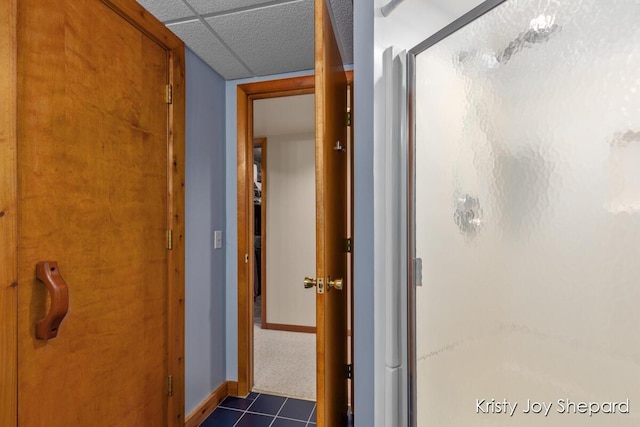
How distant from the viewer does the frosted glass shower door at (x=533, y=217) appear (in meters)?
0.49

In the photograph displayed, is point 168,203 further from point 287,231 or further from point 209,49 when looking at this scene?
point 287,231

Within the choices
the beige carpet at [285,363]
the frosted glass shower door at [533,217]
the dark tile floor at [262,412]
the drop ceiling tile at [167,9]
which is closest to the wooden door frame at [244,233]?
the dark tile floor at [262,412]

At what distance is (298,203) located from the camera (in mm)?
3199

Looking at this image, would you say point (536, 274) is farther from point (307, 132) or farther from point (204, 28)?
point (307, 132)

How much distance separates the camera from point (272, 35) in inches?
60.2

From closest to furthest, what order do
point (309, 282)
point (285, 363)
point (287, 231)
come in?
point (309, 282) < point (285, 363) < point (287, 231)

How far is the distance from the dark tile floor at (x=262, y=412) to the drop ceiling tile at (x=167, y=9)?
2134 mm

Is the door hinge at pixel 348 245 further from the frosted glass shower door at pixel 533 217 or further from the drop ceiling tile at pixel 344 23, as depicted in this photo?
the drop ceiling tile at pixel 344 23

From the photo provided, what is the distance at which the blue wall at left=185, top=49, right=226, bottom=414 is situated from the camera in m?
1.68

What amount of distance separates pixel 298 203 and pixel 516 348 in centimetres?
269

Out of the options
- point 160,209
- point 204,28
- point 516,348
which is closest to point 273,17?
point 204,28

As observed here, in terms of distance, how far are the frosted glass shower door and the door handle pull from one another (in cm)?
111

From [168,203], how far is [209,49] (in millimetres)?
885

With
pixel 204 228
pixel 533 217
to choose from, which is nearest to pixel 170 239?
pixel 204 228
